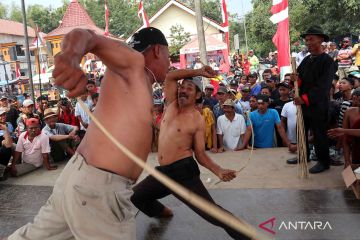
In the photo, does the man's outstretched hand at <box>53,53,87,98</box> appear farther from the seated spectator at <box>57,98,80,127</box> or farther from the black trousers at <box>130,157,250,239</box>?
the seated spectator at <box>57,98,80,127</box>

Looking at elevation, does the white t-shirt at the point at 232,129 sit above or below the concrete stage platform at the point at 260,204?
above

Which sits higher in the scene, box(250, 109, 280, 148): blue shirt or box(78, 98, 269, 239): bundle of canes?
box(78, 98, 269, 239): bundle of canes

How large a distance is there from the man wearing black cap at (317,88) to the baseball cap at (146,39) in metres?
2.77

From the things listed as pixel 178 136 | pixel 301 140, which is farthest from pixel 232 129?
pixel 178 136

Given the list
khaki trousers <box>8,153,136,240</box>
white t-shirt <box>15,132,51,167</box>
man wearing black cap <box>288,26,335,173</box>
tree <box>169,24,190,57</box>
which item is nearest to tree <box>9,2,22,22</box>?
tree <box>169,24,190,57</box>

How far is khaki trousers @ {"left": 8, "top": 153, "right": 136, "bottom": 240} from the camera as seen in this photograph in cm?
196

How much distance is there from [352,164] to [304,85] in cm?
110

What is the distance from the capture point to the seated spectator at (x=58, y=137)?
656cm

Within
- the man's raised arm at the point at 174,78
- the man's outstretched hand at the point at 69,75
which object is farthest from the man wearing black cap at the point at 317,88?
the man's outstretched hand at the point at 69,75

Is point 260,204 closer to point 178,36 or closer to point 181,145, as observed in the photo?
point 181,145

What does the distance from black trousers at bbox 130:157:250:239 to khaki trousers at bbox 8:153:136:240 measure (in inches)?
46.9

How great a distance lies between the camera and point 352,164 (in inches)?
179

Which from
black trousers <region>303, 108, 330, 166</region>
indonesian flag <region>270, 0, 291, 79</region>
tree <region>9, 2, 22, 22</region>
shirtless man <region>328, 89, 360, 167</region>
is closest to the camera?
shirtless man <region>328, 89, 360, 167</region>

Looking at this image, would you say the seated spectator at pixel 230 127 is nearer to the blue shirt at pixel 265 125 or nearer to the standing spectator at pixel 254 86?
the blue shirt at pixel 265 125
